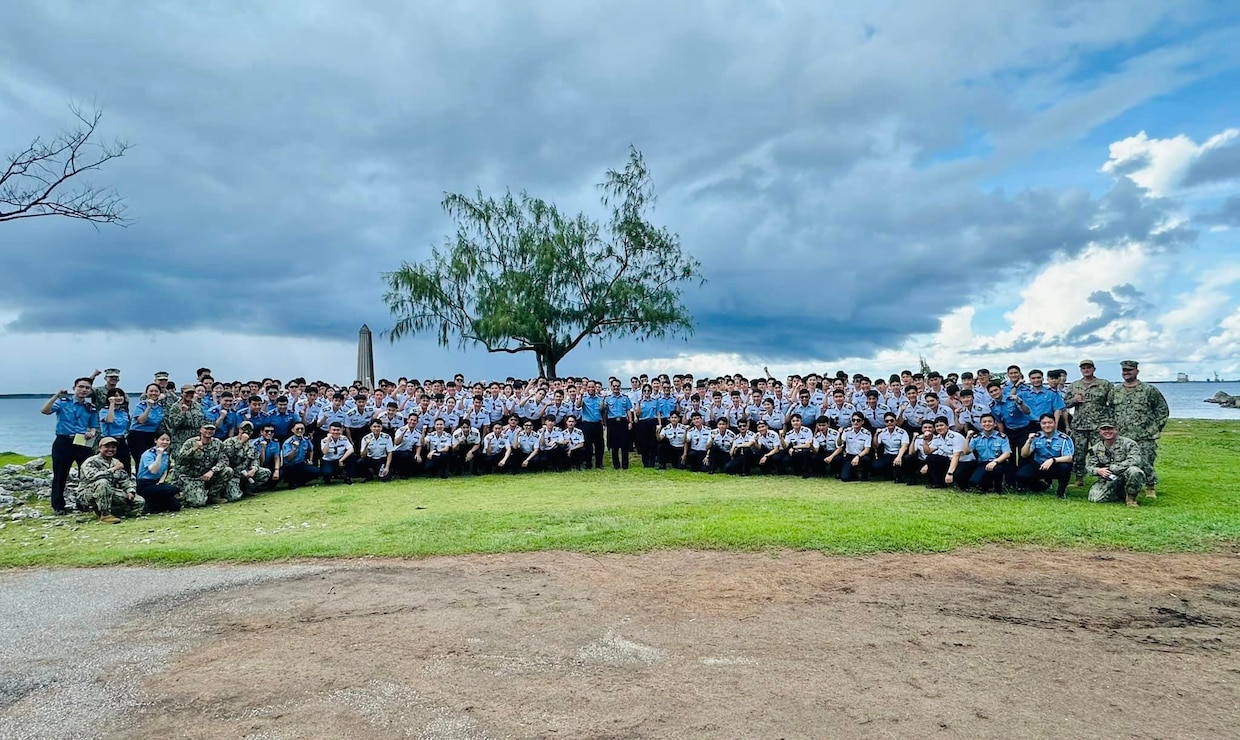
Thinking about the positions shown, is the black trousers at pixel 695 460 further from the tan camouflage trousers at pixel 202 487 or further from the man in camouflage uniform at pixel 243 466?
the tan camouflage trousers at pixel 202 487

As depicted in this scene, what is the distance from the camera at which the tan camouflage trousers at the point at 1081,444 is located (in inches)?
441

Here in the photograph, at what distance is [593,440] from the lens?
15359 millimetres

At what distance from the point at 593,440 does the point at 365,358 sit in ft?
23.4

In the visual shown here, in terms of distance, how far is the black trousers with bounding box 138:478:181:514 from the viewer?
409 inches

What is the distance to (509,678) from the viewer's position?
14.0ft

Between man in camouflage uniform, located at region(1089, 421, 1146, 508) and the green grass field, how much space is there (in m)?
0.34

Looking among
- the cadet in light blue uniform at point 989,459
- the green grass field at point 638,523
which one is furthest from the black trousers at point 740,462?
the cadet in light blue uniform at point 989,459

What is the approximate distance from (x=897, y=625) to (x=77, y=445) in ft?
38.3

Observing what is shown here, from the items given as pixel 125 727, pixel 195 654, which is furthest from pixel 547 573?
pixel 125 727

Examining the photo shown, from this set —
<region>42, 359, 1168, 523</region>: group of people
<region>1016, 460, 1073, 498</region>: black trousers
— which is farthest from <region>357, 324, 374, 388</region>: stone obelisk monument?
<region>1016, 460, 1073, 498</region>: black trousers

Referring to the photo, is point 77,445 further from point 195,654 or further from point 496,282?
point 496,282

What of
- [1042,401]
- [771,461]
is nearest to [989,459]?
[1042,401]

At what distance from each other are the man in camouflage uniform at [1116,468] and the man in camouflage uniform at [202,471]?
12.5 m

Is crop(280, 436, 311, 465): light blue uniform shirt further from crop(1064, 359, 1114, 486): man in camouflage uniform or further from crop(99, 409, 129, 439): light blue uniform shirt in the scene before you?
crop(1064, 359, 1114, 486): man in camouflage uniform
